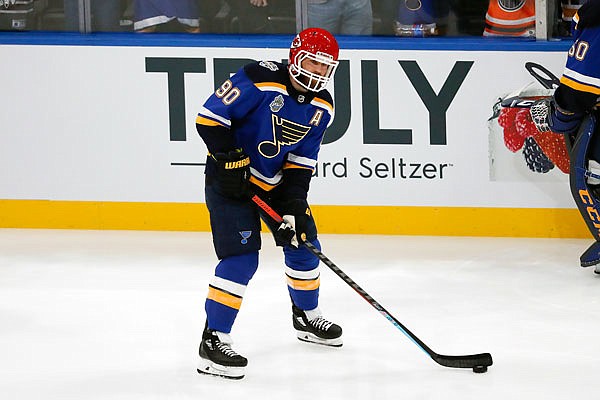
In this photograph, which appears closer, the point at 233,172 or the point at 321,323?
the point at 233,172

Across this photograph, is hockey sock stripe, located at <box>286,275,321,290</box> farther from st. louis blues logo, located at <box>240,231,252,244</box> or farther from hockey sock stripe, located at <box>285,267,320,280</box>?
st. louis blues logo, located at <box>240,231,252,244</box>

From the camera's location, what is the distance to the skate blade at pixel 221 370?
3.89 m

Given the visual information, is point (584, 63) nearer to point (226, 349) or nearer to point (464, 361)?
point (464, 361)

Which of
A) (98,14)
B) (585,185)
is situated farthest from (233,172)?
(98,14)

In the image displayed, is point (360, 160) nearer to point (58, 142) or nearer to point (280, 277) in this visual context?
point (280, 277)

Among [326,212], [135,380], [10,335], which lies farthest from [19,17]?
[135,380]

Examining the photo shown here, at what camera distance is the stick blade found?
12.8 feet

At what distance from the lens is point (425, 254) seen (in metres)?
5.55

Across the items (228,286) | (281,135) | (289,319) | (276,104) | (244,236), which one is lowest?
(289,319)

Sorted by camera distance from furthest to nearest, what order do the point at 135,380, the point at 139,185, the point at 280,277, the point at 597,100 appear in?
the point at 139,185 < the point at 280,277 < the point at 597,100 < the point at 135,380

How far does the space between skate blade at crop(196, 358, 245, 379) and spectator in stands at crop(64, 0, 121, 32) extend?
2558 millimetres

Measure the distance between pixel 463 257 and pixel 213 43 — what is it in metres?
1.54

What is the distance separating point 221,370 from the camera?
154 inches

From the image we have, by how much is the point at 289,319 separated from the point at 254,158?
→ 842 millimetres
